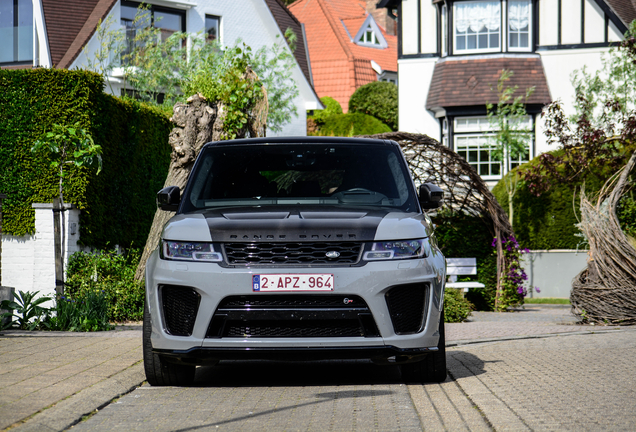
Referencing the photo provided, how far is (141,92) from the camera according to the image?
22.8 meters

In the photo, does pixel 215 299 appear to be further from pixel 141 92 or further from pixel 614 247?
pixel 141 92

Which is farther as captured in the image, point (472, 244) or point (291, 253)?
point (472, 244)

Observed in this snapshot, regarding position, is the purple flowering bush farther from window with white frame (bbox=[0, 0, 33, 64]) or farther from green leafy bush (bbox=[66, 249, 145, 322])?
window with white frame (bbox=[0, 0, 33, 64])

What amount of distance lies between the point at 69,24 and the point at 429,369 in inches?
854

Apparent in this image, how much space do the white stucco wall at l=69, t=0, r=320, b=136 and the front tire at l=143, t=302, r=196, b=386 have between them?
23.2m

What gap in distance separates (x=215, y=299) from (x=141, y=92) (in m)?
17.5

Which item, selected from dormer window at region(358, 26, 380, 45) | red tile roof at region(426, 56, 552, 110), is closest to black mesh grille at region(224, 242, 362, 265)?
red tile roof at region(426, 56, 552, 110)

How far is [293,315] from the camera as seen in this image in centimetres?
609

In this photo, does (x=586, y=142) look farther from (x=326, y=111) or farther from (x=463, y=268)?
(x=326, y=111)

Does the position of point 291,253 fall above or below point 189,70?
below

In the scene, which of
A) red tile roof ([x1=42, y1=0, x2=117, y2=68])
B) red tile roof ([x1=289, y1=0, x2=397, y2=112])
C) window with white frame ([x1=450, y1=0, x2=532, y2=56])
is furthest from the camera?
red tile roof ([x1=289, y1=0, x2=397, y2=112])

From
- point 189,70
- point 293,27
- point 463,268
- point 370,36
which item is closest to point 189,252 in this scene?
point 463,268

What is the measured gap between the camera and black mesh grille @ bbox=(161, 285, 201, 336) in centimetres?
616

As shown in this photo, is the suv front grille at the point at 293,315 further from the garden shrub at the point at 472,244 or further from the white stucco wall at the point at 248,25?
the white stucco wall at the point at 248,25
